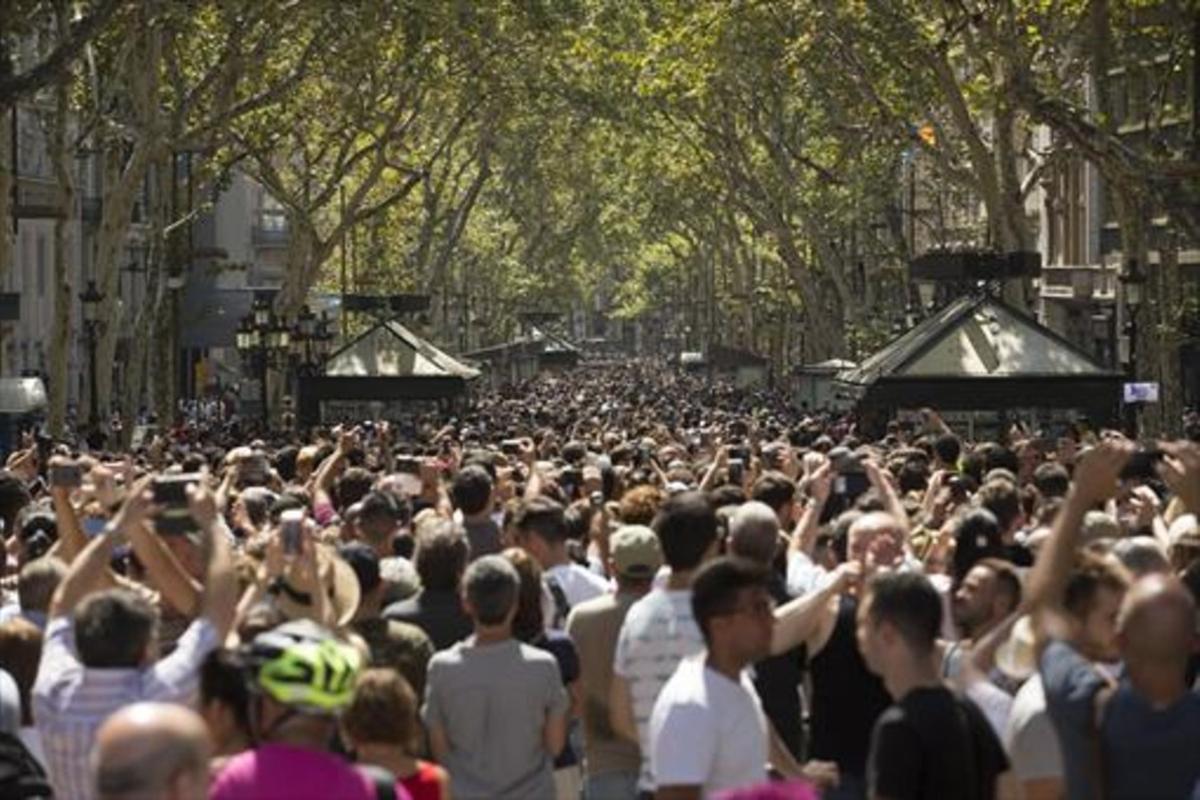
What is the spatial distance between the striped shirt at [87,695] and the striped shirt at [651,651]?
1853 mm

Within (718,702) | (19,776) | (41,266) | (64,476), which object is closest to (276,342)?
(41,266)

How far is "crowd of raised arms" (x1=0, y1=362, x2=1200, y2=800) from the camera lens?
25.4 ft

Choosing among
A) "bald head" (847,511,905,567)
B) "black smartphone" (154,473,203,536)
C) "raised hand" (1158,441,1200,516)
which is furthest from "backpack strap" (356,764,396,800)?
"raised hand" (1158,441,1200,516)

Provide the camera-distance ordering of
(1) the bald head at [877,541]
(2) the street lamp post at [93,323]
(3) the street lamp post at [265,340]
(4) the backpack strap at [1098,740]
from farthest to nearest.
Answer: (3) the street lamp post at [265,340]
(2) the street lamp post at [93,323]
(1) the bald head at [877,541]
(4) the backpack strap at [1098,740]

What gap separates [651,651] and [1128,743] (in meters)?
2.54

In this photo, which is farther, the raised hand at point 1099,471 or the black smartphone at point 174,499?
the black smartphone at point 174,499

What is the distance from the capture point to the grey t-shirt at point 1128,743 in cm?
796

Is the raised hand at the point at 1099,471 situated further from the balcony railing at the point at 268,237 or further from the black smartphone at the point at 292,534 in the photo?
the balcony railing at the point at 268,237

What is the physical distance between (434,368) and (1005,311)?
13.2 metres

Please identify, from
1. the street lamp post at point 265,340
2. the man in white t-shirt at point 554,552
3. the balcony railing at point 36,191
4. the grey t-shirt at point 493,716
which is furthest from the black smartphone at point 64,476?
the balcony railing at point 36,191

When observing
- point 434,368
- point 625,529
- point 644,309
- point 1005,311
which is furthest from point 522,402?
point 644,309

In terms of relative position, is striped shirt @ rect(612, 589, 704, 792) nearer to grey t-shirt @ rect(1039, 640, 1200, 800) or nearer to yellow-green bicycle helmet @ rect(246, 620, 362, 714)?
grey t-shirt @ rect(1039, 640, 1200, 800)

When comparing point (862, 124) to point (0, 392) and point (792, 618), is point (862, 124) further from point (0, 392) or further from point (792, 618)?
point (792, 618)

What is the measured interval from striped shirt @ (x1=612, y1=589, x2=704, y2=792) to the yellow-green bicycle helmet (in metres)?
3.19
